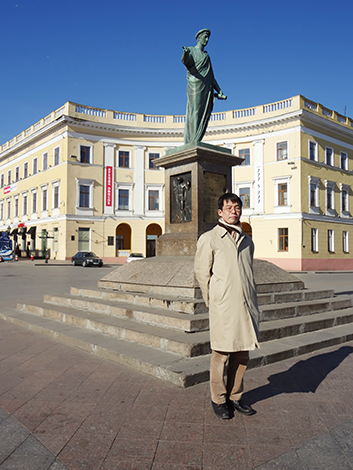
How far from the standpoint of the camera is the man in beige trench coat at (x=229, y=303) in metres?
3.31

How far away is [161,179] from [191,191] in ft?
99.0

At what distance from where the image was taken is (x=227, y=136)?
3700cm

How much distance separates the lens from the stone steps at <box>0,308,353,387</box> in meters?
4.30

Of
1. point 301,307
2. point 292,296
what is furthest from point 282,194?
Answer: point 301,307

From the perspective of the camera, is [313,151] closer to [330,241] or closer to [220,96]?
[330,241]

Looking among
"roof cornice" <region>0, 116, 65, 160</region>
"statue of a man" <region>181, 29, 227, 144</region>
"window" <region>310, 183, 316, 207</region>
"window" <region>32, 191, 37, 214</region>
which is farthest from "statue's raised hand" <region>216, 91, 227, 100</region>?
"window" <region>32, 191, 37, 214</region>

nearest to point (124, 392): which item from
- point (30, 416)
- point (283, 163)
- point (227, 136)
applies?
point (30, 416)

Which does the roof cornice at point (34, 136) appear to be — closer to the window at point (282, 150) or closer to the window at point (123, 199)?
the window at point (123, 199)

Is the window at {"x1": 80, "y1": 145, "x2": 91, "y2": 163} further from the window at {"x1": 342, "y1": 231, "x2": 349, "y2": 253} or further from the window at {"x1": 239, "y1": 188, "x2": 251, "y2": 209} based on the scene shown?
the window at {"x1": 342, "y1": 231, "x2": 349, "y2": 253}

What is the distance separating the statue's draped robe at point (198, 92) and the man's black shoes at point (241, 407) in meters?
6.73

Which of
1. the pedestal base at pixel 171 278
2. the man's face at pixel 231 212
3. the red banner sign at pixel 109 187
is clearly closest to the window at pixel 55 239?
the red banner sign at pixel 109 187

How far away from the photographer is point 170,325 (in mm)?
5672

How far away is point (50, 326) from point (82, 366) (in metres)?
2.15

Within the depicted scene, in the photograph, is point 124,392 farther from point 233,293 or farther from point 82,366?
point 233,293
